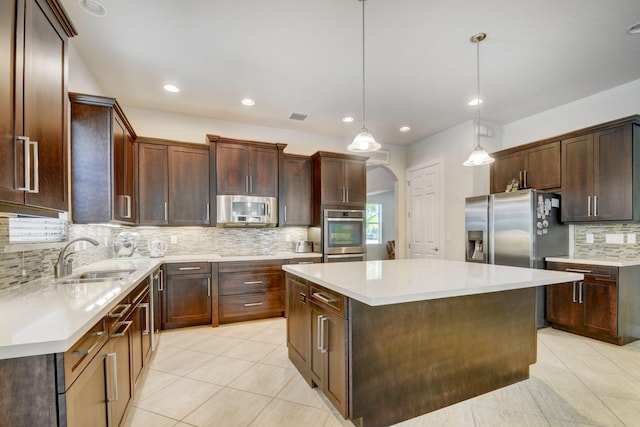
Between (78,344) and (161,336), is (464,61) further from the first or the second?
(161,336)

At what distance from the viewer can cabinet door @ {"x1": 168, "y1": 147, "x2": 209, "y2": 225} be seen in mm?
3832

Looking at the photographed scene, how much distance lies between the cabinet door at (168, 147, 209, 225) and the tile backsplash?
15.8 ft

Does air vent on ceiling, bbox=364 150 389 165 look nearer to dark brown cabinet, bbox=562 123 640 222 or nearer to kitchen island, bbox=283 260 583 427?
dark brown cabinet, bbox=562 123 640 222

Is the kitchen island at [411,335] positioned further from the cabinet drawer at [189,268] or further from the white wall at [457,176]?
the white wall at [457,176]

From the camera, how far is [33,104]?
1.31 meters

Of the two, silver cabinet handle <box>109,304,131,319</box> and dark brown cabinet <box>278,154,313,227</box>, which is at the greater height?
dark brown cabinet <box>278,154,313,227</box>

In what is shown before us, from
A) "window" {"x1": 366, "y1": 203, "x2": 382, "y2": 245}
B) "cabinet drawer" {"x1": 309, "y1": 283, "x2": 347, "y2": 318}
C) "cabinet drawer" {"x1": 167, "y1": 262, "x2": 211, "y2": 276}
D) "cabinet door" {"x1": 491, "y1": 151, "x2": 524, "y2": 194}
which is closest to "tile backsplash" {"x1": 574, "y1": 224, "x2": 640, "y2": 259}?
"cabinet door" {"x1": 491, "y1": 151, "x2": 524, "y2": 194}

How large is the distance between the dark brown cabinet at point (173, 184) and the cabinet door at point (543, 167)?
4305 mm

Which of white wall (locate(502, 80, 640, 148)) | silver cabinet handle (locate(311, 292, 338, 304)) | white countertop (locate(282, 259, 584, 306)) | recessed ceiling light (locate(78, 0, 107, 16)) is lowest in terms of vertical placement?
silver cabinet handle (locate(311, 292, 338, 304))

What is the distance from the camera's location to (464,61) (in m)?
2.84

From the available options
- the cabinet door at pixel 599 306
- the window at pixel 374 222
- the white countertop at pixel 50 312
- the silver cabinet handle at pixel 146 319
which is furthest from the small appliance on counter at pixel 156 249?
the window at pixel 374 222

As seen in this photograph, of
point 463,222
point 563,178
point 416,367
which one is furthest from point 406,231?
point 416,367

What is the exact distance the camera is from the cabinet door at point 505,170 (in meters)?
4.04

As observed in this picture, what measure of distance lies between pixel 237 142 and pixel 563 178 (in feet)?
13.6
